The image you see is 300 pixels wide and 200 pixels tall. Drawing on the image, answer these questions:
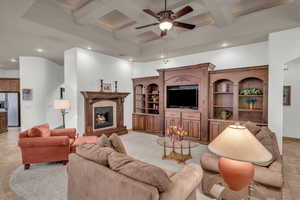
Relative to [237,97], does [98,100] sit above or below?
below

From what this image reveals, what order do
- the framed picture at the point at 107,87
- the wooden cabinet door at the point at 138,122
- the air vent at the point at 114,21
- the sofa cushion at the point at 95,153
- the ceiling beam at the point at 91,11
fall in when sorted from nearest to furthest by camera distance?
the sofa cushion at the point at 95,153 < the ceiling beam at the point at 91,11 < the air vent at the point at 114,21 < the framed picture at the point at 107,87 < the wooden cabinet door at the point at 138,122

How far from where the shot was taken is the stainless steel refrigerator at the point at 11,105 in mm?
7480

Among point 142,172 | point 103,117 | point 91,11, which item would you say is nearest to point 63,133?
point 103,117

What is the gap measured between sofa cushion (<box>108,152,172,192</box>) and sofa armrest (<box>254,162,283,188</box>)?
49.6 inches

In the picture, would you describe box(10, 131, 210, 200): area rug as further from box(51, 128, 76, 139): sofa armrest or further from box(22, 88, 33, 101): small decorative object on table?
box(22, 88, 33, 101): small decorative object on table

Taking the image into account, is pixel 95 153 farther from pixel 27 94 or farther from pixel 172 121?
pixel 27 94

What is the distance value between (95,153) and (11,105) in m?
8.69

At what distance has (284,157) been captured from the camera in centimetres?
369

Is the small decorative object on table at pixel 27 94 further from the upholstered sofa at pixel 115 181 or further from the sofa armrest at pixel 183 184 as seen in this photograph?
the sofa armrest at pixel 183 184

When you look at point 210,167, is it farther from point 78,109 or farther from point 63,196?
point 78,109

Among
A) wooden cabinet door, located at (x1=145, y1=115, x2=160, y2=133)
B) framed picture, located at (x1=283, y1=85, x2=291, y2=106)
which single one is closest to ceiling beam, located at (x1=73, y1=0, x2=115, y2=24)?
wooden cabinet door, located at (x1=145, y1=115, x2=160, y2=133)

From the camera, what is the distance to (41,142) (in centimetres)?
301

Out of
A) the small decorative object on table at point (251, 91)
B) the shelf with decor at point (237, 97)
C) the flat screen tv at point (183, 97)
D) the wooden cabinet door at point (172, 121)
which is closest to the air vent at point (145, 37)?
the flat screen tv at point (183, 97)

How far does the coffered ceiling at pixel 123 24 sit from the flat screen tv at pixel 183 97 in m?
1.35
